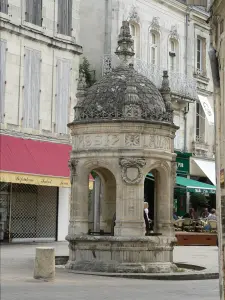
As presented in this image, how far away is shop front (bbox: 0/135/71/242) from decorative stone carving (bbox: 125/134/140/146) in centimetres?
1073

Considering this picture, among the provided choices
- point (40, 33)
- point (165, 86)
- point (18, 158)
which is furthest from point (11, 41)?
point (165, 86)

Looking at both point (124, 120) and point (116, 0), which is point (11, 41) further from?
point (124, 120)

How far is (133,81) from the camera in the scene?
1911 centimetres

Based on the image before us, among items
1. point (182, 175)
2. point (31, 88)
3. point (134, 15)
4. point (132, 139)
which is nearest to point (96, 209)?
point (31, 88)

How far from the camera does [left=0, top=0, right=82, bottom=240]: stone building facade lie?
29969 mm

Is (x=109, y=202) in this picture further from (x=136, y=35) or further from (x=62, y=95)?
(x=136, y=35)

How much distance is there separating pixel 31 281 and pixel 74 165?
154 inches

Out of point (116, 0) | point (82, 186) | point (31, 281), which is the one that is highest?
point (116, 0)

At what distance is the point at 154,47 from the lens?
39188 mm

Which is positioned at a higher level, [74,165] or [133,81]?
[133,81]

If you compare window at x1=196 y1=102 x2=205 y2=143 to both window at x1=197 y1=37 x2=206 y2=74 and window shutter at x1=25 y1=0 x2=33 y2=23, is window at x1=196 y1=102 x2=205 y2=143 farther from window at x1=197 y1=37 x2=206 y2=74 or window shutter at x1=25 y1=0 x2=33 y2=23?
window shutter at x1=25 y1=0 x2=33 y2=23

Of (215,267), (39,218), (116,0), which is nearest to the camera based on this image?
(215,267)

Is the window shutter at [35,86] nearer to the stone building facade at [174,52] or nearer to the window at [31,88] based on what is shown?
the window at [31,88]

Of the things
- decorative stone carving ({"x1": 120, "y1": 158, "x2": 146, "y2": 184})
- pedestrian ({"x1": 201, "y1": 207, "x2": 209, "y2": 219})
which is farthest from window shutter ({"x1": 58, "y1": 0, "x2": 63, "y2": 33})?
decorative stone carving ({"x1": 120, "y1": 158, "x2": 146, "y2": 184})
